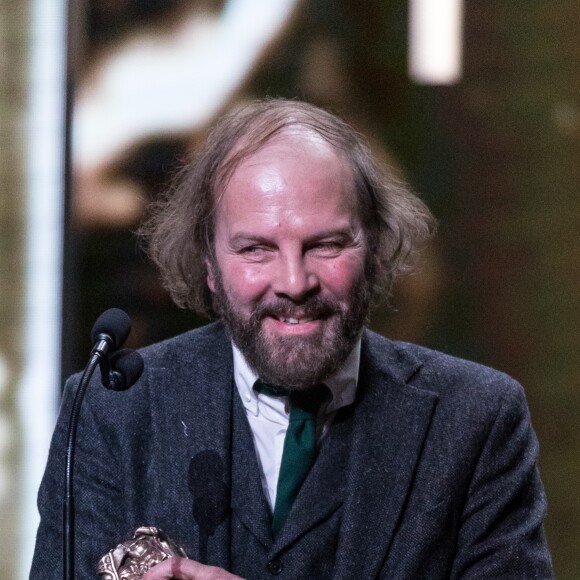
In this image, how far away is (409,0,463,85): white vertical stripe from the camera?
3703 millimetres

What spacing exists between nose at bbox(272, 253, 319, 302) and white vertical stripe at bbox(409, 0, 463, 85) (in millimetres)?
1606

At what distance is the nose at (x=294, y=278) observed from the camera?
2.29 metres

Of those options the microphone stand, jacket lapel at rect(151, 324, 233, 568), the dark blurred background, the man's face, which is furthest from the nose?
the dark blurred background

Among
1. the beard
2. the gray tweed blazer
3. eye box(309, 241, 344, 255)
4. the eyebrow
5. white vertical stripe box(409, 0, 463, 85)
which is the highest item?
white vertical stripe box(409, 0, 463, 85)

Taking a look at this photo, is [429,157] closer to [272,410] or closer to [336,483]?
[272,410]

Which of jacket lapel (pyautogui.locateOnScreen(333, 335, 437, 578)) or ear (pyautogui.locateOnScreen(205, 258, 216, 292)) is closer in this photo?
jacket lapel (pyautogui.locateOnScreen(333, 335, 437, 578))

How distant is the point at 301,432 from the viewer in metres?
2.48

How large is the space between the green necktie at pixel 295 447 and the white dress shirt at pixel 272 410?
0.03m

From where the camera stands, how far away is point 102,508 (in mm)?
2432

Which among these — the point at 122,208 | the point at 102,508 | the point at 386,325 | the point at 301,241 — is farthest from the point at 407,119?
the point at 102,508

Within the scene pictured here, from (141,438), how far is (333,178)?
755 millimetres

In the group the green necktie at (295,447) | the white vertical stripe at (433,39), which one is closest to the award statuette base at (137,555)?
the green necktie at (295,447)

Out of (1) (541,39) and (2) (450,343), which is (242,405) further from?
(1) (541,39)

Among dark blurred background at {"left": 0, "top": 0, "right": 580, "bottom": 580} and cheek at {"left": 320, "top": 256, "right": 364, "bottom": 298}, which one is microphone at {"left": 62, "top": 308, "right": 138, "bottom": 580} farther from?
dark blurred background at {"left": 0, "top": 0, "right": 580, "bottom": 580}
